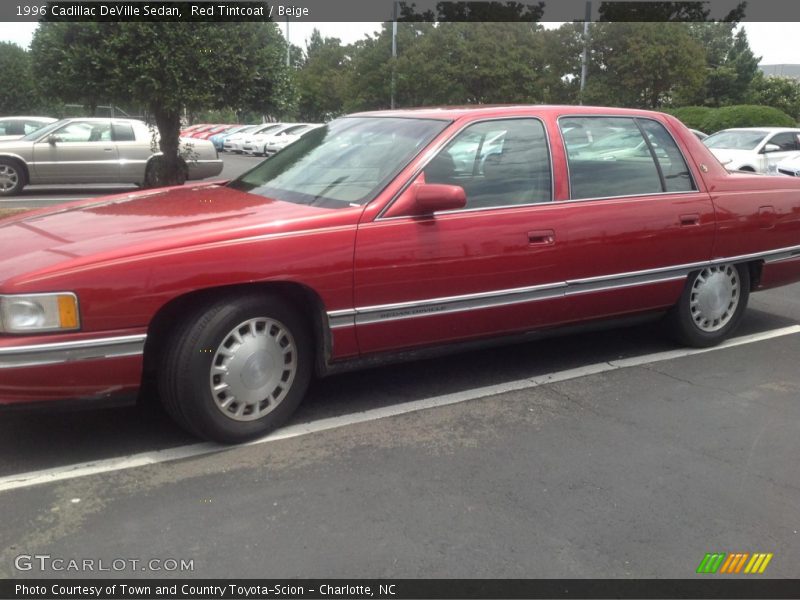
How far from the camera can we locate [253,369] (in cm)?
373

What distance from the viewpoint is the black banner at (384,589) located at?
2.67 m

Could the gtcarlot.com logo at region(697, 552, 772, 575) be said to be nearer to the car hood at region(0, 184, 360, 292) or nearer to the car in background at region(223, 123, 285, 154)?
the car hood at region(0, 184, 360, 292)

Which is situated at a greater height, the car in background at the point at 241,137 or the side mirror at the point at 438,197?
the car in background at the point at 241,137

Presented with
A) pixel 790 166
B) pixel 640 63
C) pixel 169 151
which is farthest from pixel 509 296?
pixel 640 63

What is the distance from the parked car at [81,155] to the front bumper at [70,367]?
11187 mm

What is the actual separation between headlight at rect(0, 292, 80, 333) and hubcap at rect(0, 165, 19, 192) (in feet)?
41.1

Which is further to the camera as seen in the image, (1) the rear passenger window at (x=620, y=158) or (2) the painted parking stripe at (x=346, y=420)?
(1) the rear passenger window at (x=620, y=158)

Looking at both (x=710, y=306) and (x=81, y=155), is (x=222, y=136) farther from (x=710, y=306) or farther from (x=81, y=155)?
(x=710, y=306)

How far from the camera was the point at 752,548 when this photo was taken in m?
3.04

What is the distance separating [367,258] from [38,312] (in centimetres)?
147

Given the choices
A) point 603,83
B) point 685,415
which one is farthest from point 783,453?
point 603,83

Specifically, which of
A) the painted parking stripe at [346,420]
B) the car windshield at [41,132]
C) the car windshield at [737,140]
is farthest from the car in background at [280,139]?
the painted parking stripe at [346,420]

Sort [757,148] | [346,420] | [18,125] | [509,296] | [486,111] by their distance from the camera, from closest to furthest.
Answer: [346,420], [509,296], [486,111], [757,148], [18,125]

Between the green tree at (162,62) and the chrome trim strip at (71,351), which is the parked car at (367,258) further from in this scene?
the green tree at (162,62)
